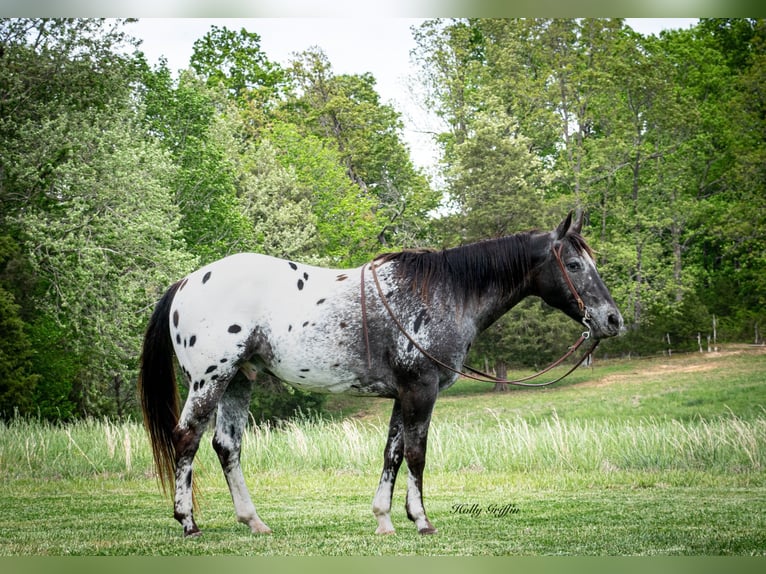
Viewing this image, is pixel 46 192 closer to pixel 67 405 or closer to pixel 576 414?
pixel 67 405

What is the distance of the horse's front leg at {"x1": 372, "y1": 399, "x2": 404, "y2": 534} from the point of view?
473 cm

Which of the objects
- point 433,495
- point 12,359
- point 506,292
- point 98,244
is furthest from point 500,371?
point 506,292

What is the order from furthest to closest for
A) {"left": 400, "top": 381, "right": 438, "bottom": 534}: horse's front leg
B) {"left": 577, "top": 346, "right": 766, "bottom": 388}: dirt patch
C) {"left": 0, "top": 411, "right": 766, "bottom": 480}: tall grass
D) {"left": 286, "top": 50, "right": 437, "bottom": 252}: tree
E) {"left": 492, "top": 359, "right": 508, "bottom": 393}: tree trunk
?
{"left": 492, "top": 359, "right": 508, "bottom": 393}: tree trunk → {"left": 577, "top": 346, "right": 766, "bottom": 388}: dirt patch → {"left": 286, "top": 50, "right": 437, "bottom": 252}: tree → {"left": 0, "top": 411, "right": 766, "bottom": 480}: tall grass → {"left": 400, "top": 381, "right": 438, "bottom": 534}: horse's front leg

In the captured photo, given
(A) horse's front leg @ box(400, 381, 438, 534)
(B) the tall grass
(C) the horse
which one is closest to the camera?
(A) horse's front leg @ box(400, 381, 438, 534)

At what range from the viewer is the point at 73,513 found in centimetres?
620

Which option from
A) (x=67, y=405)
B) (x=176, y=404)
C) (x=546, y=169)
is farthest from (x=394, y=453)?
(x=546, y=169)

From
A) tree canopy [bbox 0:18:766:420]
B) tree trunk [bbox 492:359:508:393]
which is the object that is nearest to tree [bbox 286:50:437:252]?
tree canopy [bbox 0:18:766:420]

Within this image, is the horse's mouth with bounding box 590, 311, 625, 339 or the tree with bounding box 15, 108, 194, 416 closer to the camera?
the horse's mouth with bounding box 590, 311, 625, 339

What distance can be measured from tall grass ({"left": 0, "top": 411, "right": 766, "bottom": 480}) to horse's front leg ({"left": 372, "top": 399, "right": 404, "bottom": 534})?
137 inches

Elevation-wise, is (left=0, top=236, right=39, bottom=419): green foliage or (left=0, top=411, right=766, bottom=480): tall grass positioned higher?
(left=0, top=236, right=39, bottom=419): green foliage

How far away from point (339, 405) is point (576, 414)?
16.0 ft
